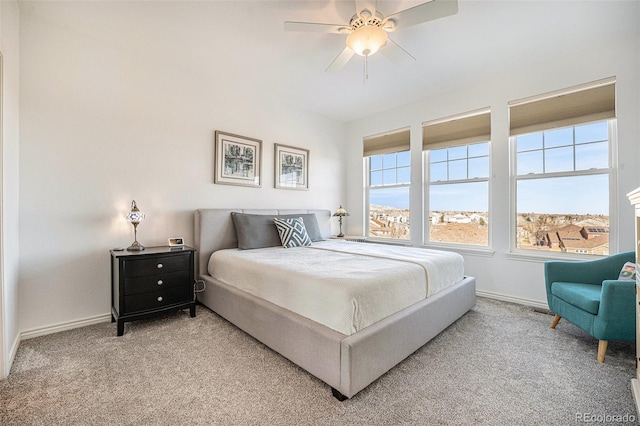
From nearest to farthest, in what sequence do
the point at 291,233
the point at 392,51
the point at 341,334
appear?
the point at 341,334 → the point at 392,51 → the point at 291,233

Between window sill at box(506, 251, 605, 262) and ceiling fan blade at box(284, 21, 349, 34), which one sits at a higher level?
ceiling fan blade at box(284, 21, 349, 34)

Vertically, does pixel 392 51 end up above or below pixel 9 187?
above

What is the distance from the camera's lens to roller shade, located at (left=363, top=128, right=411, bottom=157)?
436 cm

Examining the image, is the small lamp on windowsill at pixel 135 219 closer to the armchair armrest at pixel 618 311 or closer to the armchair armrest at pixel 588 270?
the armchair armrest at pixel 618 311

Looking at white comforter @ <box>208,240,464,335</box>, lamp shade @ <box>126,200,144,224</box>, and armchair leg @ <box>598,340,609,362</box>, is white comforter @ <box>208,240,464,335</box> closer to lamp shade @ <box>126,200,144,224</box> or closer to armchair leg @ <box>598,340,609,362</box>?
lamp shade @ <box>126,200,144,224</box>

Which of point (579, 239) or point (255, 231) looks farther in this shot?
point (255, 231)

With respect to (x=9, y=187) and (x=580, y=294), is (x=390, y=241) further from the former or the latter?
(x=9, y=187)

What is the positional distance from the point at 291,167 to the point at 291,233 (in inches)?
51.0

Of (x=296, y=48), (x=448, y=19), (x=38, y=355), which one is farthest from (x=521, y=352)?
(x=38, y=355)

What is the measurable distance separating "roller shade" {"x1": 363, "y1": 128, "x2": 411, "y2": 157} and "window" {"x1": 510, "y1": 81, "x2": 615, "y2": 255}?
142 cm

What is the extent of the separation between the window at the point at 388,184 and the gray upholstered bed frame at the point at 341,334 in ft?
5.85

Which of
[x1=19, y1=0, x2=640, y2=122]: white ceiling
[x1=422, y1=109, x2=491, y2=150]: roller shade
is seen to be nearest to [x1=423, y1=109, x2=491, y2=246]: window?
[x1=422, y1=109, x2=491, y2=150]: roller shade

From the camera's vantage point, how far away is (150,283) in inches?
98.7

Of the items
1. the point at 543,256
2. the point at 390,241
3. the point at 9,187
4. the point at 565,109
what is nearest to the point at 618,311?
the point at 543,256
